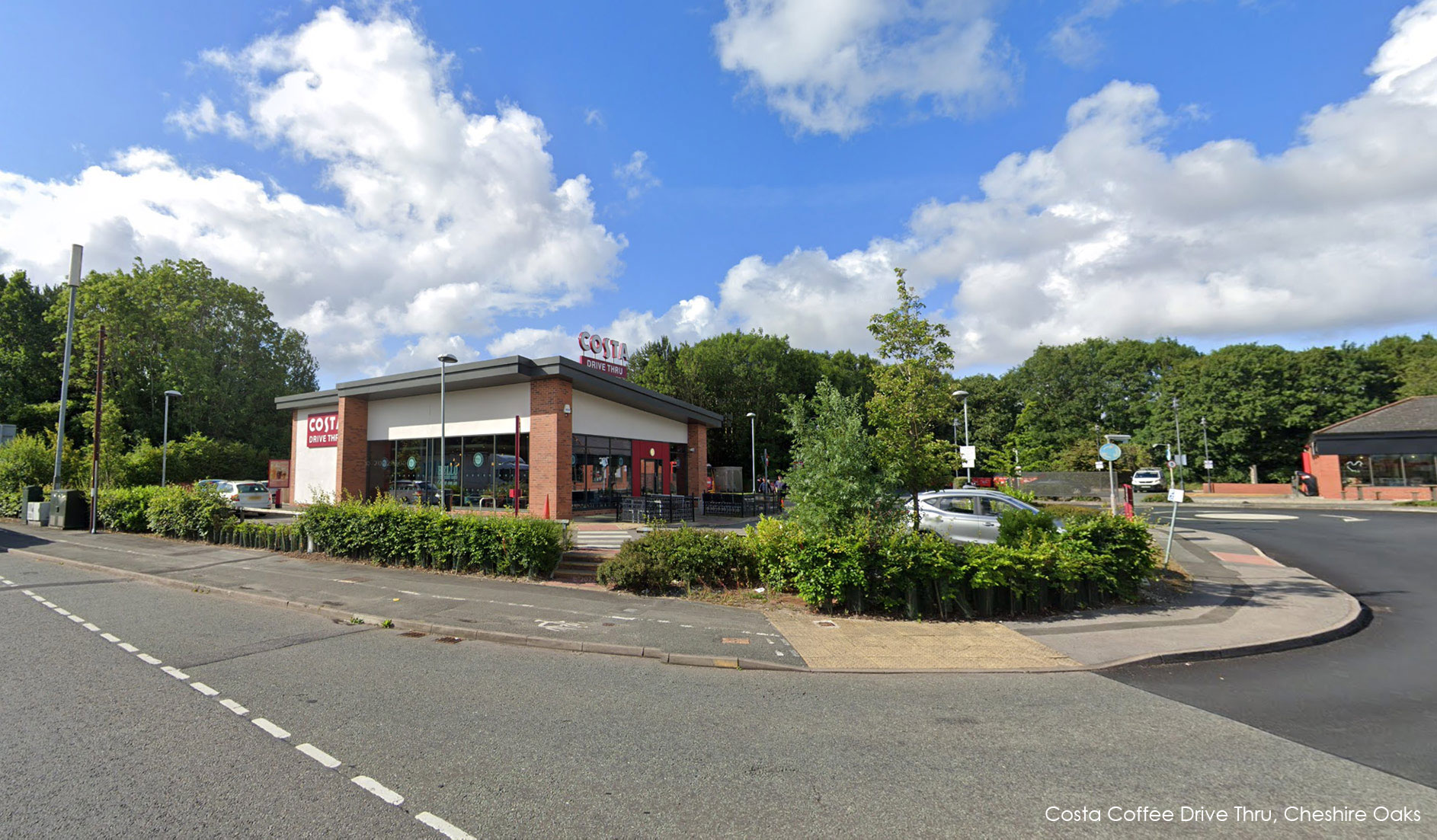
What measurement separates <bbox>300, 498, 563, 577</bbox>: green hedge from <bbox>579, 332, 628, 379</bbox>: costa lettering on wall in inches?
525

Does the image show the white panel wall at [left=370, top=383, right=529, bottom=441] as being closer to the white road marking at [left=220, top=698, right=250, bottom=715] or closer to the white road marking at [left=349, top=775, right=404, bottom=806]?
the white road marking at [left=220, top=698, right=250, bottom=715]

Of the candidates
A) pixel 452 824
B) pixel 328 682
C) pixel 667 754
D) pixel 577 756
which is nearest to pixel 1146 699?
pixel 667 754

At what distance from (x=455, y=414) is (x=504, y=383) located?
9.51 ft

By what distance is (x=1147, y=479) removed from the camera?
49719 millimetres

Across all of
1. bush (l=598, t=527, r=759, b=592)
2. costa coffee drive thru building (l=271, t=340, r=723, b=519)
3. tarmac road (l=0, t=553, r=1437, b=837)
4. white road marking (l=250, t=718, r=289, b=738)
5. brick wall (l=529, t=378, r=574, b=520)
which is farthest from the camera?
costa coffee drive thru building (l=271, t=340, r=723, b=519)

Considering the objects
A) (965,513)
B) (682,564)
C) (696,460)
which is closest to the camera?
(682,564)

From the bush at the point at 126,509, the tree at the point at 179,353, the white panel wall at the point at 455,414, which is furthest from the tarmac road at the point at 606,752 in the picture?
the tree at the point at 179,353

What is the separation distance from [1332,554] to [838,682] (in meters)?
16.5

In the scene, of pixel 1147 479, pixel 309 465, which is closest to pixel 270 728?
pixel 309 465

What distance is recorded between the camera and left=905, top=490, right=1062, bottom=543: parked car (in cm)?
1313

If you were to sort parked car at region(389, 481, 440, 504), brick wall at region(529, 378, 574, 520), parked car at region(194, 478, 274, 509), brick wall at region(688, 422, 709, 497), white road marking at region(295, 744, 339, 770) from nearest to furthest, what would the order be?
white road marking at region(295, 744, 339, 770), brick wall at region(529, 378, 574, 520), parked car at region(389, 481, 440, 504), parked car at region(194, 478, 274, 509), brick wall at region(688, 422, 709, 497)

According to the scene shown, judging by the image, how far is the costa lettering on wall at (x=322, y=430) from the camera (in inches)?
1060

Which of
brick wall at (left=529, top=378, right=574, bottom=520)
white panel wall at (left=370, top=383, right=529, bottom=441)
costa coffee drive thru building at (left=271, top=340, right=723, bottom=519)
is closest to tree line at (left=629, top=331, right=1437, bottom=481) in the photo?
costa coffee drive thru building at (left=271, top=340, right=723, bottom=519)

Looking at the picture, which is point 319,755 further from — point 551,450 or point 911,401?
point 551,450
